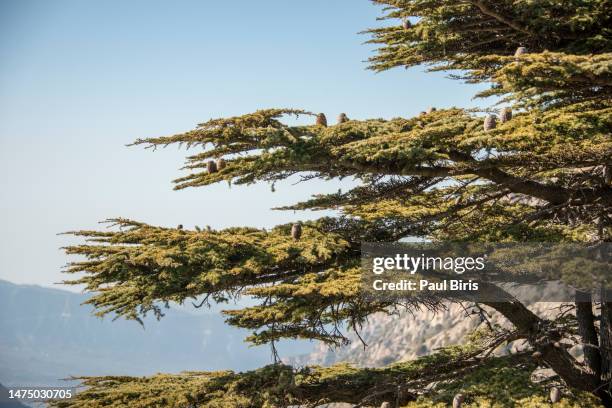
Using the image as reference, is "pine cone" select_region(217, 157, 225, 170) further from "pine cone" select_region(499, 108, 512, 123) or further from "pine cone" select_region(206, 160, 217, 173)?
"pine cone" select_region(499, 108, 512, 123)

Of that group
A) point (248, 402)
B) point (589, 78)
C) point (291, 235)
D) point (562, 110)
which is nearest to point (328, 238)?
point (291, 235)

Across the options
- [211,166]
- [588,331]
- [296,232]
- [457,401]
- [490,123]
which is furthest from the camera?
[588,331]

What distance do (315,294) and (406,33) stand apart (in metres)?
6.57

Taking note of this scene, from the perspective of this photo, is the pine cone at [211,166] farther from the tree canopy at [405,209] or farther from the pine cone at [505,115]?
the pine cone at [505,115]

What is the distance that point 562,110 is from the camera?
7445mm

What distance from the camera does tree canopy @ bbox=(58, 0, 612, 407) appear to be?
7637 mm

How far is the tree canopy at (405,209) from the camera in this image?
301 inches

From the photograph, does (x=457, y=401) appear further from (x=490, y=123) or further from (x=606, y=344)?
(x=490, y=123)

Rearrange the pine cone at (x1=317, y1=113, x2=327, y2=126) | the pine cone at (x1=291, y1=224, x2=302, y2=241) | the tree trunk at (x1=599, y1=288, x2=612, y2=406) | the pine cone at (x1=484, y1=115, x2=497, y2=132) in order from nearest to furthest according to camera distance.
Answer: the pine cone at (x1=484, y1=115, x2=497, y2=132)
the pine cone at (x1=317, y1=113, x2=327, y2=126)
the pine cone at (x1=291, y1=224, x2=302, y2=241)
the tree trunk at (x1=599, y1=288, x2=612, y2=406)

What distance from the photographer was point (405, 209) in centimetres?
1099

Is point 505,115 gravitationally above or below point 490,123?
above

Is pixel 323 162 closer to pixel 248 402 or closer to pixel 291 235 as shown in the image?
pixel 291 235

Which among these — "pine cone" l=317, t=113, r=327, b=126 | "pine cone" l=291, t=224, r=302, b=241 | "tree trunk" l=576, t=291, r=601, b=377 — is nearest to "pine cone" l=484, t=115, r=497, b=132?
"pine cone" l=317, t=113, r=327, b=126

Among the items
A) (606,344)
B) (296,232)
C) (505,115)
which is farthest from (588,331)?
(296,232)
